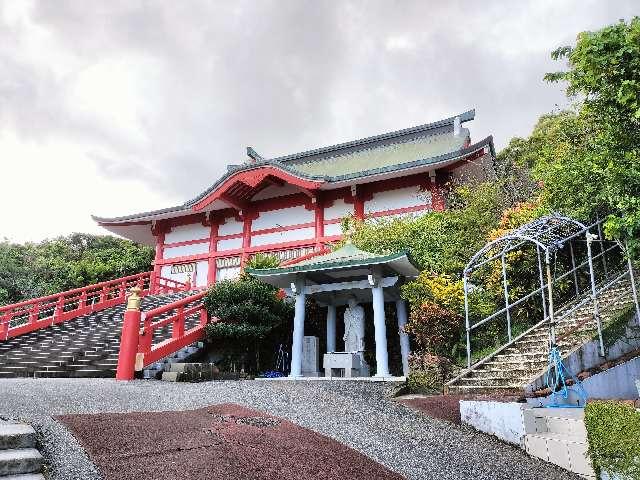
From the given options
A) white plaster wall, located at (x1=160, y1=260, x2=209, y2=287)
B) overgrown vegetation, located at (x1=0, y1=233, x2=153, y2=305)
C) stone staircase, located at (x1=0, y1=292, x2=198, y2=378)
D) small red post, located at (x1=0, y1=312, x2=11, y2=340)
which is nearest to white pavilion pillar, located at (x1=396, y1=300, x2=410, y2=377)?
stone staircase, located at (x1=0, y1=292, x2=198, y2=378)

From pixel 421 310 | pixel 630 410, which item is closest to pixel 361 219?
pixel 421 310

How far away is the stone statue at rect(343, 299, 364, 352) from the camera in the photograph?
36.8 feet

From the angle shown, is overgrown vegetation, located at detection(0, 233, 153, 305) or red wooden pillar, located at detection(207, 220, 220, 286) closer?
red wooden pillar, located at detection(207, 220, 220, 286)

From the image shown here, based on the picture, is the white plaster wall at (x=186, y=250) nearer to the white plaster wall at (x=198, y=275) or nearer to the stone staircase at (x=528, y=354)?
the white plaster wall at (x=198, y=275)

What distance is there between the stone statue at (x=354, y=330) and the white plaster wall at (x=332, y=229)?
7.36m

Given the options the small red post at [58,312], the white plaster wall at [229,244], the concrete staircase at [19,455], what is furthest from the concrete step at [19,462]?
the white plaster wall at [229,244]

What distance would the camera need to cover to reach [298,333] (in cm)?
1090

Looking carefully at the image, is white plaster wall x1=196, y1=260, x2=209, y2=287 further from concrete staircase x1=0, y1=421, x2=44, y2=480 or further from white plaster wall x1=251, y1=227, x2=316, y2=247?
concrete staircase x1=0, y1=421, x2=44, y2=480

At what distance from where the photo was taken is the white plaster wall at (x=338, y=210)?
755 inches

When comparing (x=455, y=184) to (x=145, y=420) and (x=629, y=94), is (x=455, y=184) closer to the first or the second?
(x=629, y=94)

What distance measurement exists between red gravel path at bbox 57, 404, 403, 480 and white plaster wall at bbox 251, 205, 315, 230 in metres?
15.0

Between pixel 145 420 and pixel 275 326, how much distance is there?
7.15 m

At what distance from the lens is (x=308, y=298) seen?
13.1m

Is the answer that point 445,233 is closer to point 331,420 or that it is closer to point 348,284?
point 348,284
